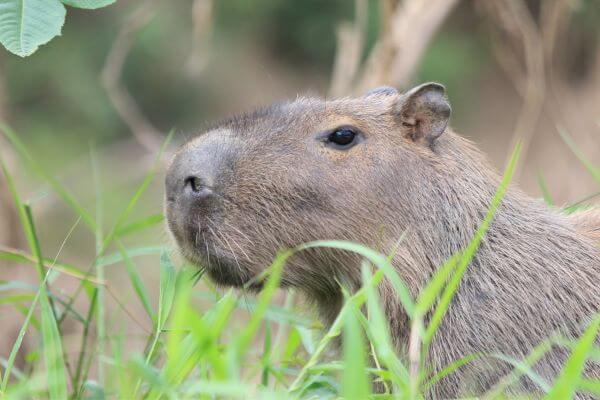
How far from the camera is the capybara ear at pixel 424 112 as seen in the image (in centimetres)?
331

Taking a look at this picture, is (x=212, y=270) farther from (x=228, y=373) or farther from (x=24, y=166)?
(x=24, y=166)

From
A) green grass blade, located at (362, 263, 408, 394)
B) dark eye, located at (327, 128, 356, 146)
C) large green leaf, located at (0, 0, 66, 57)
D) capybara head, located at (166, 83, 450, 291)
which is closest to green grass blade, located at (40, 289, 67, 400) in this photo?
capybara head, located at (166, 83, 450, 291)

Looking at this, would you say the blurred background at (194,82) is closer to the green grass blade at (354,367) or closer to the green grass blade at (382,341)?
the green grass blade at (382,341)

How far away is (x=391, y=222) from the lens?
320 cm

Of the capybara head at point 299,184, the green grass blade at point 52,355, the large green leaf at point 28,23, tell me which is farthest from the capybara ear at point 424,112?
the green grass blade at point 52,355

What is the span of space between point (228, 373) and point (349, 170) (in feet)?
4.04

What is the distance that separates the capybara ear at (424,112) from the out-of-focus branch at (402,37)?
2.32 meters

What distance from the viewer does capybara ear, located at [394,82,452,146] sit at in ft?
10.8

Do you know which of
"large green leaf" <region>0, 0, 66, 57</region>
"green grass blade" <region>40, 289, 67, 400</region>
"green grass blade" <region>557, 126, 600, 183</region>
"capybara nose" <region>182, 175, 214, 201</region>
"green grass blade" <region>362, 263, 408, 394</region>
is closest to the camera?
"green grass blade" <region>362, 263, 408, 394</region>

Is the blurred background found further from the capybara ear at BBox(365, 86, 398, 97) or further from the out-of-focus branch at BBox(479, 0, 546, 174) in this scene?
the capybara ear at BBox(365, 86, 398, 97)

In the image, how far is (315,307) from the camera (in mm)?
3518

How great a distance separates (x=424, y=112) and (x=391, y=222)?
426 mm

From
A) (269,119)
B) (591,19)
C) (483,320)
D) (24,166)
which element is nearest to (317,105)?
(269,119)

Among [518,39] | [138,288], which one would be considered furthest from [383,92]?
[518,39]
